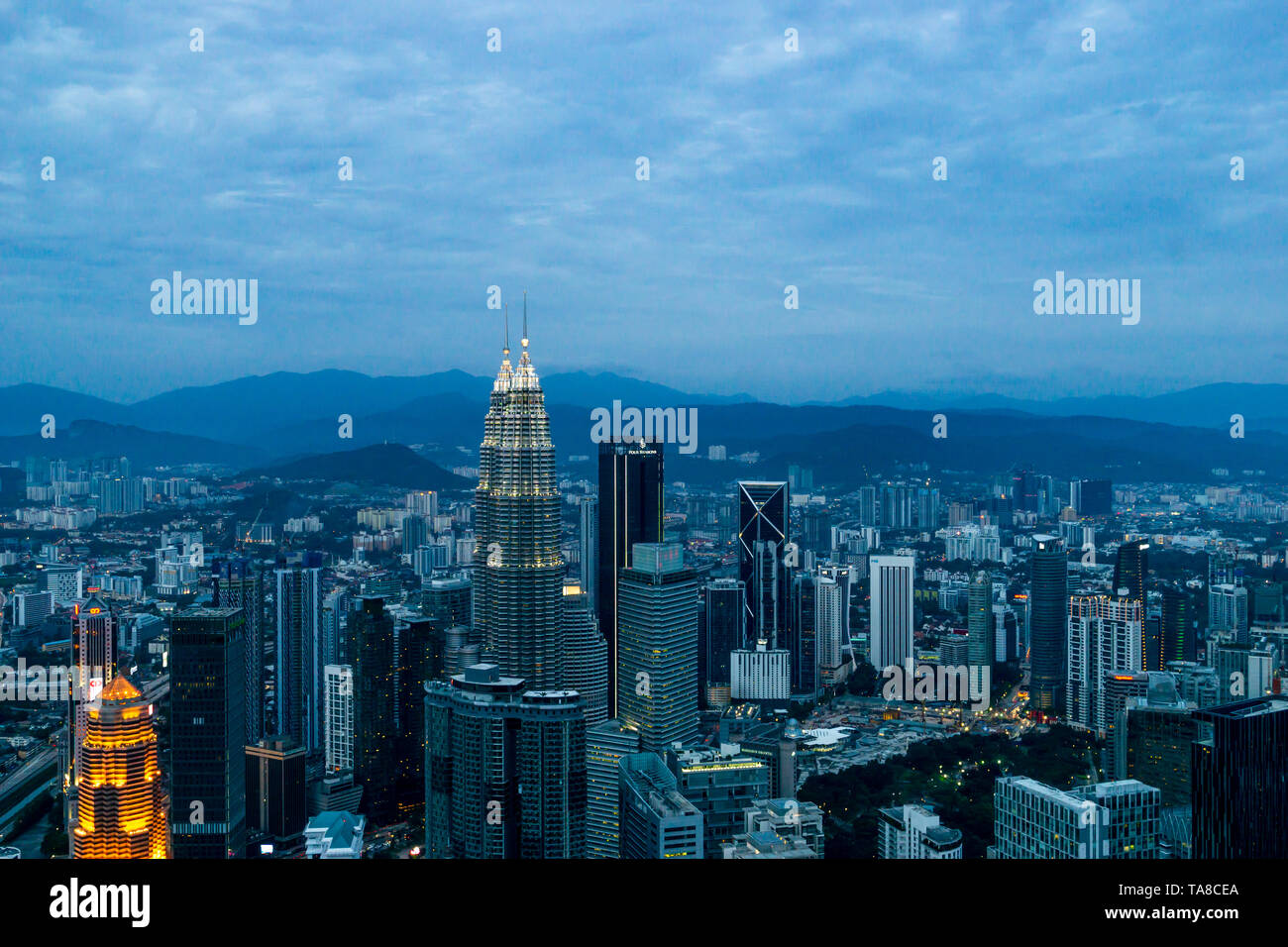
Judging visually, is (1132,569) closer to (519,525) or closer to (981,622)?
(981,622)

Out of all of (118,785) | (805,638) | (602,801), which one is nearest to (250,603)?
(118,785)

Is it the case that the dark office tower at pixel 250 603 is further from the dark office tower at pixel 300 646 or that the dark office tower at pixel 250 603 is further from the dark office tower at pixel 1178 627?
the dark office tower at pixel 1178 627

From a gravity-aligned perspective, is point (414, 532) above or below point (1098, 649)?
above

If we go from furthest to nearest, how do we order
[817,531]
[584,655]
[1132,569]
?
[817,531] < [1132,569] < [584,655]

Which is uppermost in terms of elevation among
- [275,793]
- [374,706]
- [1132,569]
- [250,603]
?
[1132,569]

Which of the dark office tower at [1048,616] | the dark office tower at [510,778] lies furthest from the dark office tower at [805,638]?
the dark office tower at [510,778]

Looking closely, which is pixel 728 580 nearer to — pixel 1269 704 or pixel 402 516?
pixel 402 516

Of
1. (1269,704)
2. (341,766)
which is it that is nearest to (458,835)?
(341,766)
